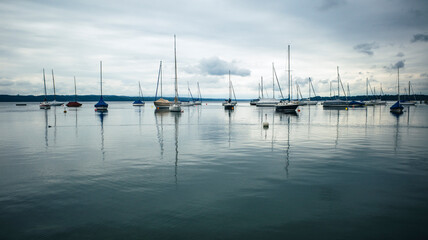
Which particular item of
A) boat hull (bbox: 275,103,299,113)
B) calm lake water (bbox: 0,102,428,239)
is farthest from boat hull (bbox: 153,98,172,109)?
calm lake water (bbox: 0,102,428,239)

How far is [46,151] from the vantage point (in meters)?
20.0

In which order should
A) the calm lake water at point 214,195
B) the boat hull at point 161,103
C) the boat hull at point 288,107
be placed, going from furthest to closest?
the boat hull at point 161,103 < the boat hull at point 288,107 < the calm lake water at point 214,195

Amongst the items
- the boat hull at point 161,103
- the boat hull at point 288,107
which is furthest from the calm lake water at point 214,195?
the boat hull at point 161,103

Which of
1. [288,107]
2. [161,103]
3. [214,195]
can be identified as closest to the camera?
[214,195]

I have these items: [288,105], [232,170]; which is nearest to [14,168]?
[232,170]

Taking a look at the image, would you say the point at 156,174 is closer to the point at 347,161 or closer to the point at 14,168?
the point at 14,168

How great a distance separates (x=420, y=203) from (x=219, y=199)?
7.29 meters

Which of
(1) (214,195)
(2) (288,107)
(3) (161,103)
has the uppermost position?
(3) (161,103)

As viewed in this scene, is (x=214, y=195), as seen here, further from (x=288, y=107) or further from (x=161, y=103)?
(x=161, y=103)

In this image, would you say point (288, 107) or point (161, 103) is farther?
point (161, 103)

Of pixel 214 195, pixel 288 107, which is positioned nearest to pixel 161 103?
pixel 288 107

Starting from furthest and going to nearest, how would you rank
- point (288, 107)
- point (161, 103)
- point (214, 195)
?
point (161, 103) → point (288, 107) → point (214, 195)

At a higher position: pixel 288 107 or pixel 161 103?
pixel 161 103

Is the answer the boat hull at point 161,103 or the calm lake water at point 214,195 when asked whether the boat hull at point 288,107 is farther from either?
the calm lake water at point 214,195
